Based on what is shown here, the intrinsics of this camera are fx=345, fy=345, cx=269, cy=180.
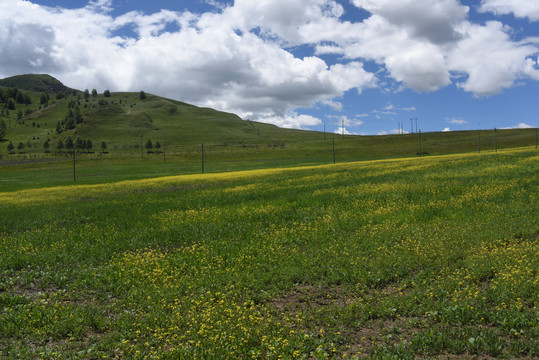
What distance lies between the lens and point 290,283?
34.9ft

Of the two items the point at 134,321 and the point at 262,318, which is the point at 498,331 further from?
the point at 134,321

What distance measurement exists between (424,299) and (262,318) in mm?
4058

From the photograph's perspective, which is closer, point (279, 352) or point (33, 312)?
point (279, 352)

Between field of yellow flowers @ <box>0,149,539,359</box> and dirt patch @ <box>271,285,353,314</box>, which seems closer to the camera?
field of yellow flowers @ <box>0,149,539,359</box>

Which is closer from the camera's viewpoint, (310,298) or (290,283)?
(310,298)

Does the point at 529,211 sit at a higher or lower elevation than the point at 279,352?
higher

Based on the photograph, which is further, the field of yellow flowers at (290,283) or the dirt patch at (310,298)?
the dirt patch at (310,298)

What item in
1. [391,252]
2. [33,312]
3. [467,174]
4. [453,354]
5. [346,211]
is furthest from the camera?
[467,174]

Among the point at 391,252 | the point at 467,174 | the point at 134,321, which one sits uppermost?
the point at 467,174

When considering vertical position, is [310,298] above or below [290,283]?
below

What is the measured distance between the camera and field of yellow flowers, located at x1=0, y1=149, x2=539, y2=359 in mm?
7387

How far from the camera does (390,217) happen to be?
647 inches

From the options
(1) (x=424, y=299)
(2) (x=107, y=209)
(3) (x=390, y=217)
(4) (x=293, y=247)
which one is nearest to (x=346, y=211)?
(3) (x=390, y=217)

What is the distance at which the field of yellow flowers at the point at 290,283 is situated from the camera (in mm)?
7387
